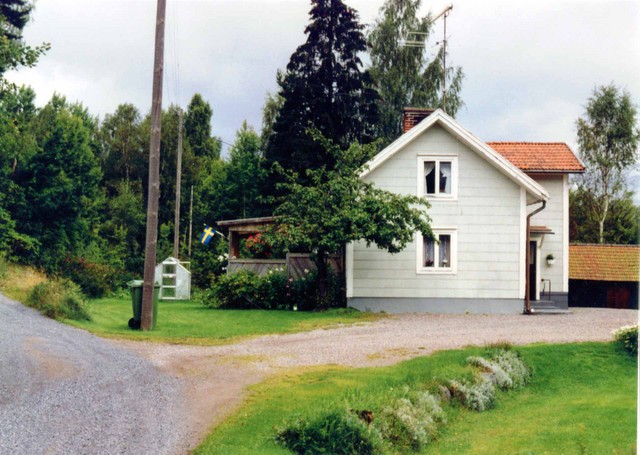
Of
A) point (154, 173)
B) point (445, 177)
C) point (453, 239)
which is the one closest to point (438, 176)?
point (445, 177)

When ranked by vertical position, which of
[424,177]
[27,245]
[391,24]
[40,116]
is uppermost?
[391,24]

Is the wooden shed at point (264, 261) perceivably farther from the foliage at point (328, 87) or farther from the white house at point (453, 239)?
the foliage at point (328, 87)

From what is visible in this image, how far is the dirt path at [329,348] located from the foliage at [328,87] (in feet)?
55.1

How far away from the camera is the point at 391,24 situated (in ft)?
128

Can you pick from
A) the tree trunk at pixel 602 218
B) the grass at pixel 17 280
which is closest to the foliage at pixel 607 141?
the tree trunk at pixel 602 218

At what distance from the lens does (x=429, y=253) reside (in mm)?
23219

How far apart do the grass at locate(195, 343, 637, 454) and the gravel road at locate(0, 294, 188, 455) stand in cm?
85

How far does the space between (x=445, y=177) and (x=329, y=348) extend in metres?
9.97

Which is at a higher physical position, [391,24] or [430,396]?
[391,24]

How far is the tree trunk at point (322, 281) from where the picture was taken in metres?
22.2

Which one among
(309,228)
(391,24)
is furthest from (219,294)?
(391,24)

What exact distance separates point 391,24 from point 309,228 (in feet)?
69.8

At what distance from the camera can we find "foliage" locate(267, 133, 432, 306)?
68.4 ft

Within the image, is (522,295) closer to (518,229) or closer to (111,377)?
(518,229)
